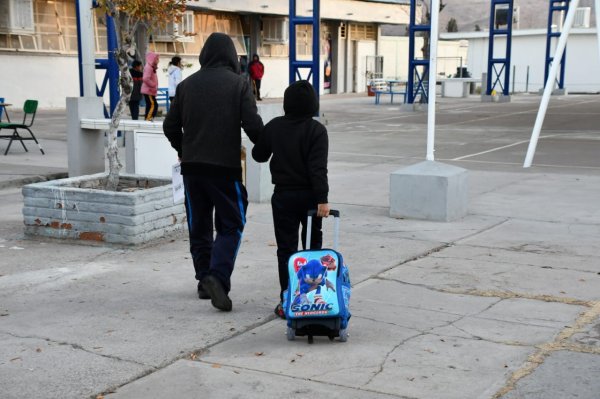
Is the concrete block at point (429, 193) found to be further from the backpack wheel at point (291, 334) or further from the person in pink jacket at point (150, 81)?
the person in pink jacket at point (150, 81)

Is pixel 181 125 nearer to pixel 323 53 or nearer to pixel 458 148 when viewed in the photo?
pixel 458 148

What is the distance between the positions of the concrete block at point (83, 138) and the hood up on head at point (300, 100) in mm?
6819

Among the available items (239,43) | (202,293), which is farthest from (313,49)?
(239,43)

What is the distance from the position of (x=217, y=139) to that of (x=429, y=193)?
13.4 feet

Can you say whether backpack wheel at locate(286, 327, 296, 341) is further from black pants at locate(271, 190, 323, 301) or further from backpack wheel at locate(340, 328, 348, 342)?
black pants at locate(271, 190, 323, 301)

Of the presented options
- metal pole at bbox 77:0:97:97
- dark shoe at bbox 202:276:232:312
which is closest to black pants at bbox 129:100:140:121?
metal pole at bbox 77:0:97:97

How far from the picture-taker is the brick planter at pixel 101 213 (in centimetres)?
804

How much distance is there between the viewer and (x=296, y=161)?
560 centimetres

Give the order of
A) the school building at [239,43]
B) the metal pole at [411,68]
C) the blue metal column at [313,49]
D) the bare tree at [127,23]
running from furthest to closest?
the metal pole at [411,68], the school building at [239,43], the blue metal column at [313,49], the bare tree at [127,23]

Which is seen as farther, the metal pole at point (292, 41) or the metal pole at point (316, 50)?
the metal pole at point (292, 41)

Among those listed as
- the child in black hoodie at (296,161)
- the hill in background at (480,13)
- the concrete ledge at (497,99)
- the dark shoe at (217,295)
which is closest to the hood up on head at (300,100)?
the child in black hoodie at (296,161)

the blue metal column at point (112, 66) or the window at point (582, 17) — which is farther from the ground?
the window at point (582, 17)

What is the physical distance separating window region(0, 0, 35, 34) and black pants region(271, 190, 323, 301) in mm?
25364

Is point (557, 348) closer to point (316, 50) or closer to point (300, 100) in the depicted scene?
point (300, 100)
